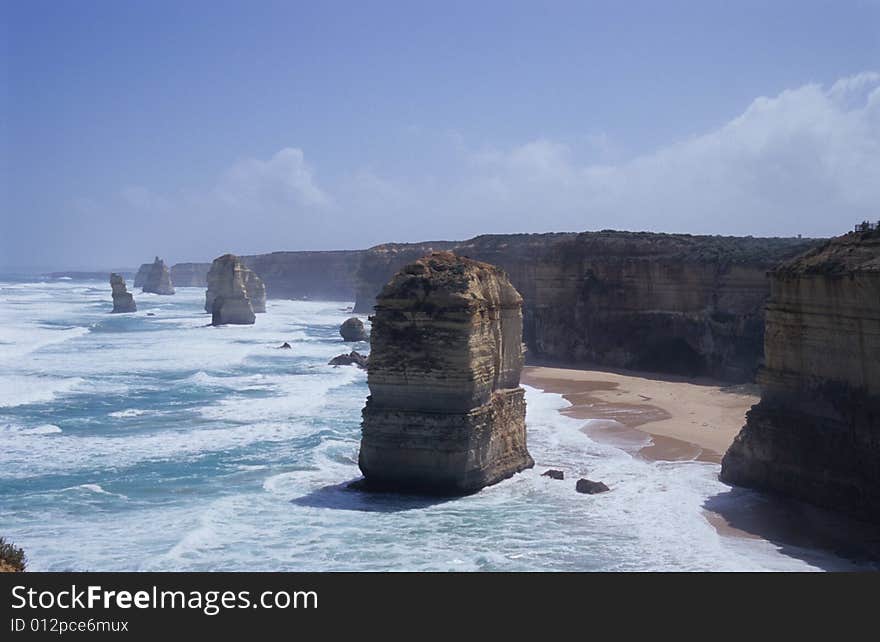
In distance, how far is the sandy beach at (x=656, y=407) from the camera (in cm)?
2542

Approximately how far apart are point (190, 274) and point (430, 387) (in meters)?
159

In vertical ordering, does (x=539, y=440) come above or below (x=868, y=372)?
below

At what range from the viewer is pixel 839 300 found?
16656 millimetres

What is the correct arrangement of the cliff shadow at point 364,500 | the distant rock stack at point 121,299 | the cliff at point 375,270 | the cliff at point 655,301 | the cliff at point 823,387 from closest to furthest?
the cliff at point 823,387 < the cliff shadow at point 364,500 < the cliff at point 655,301 < the distant rock stack at point 121,299 < the cliff at point 375,270

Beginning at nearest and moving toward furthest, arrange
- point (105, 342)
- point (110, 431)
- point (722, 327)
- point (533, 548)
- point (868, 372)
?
point (533, 548)
point (868, 372)
point (110, 431)
point (722, 327)
point (105, 342)

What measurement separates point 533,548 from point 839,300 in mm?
7551

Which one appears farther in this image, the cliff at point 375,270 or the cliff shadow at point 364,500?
the cliff at point 375,270

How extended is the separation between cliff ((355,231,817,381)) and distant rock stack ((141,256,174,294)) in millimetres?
88172

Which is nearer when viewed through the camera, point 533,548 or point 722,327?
point 533,548

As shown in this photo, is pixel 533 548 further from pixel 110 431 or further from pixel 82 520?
pixel 110 431

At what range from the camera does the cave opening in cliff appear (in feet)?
132

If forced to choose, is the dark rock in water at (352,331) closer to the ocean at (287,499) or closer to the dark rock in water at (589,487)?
the ocean at (287,499)

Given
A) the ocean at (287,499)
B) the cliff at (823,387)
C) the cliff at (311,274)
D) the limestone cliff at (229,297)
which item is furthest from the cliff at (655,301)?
the cliff at (311,274)

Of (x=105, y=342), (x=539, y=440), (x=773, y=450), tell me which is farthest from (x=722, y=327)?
(x=105, y=342)
